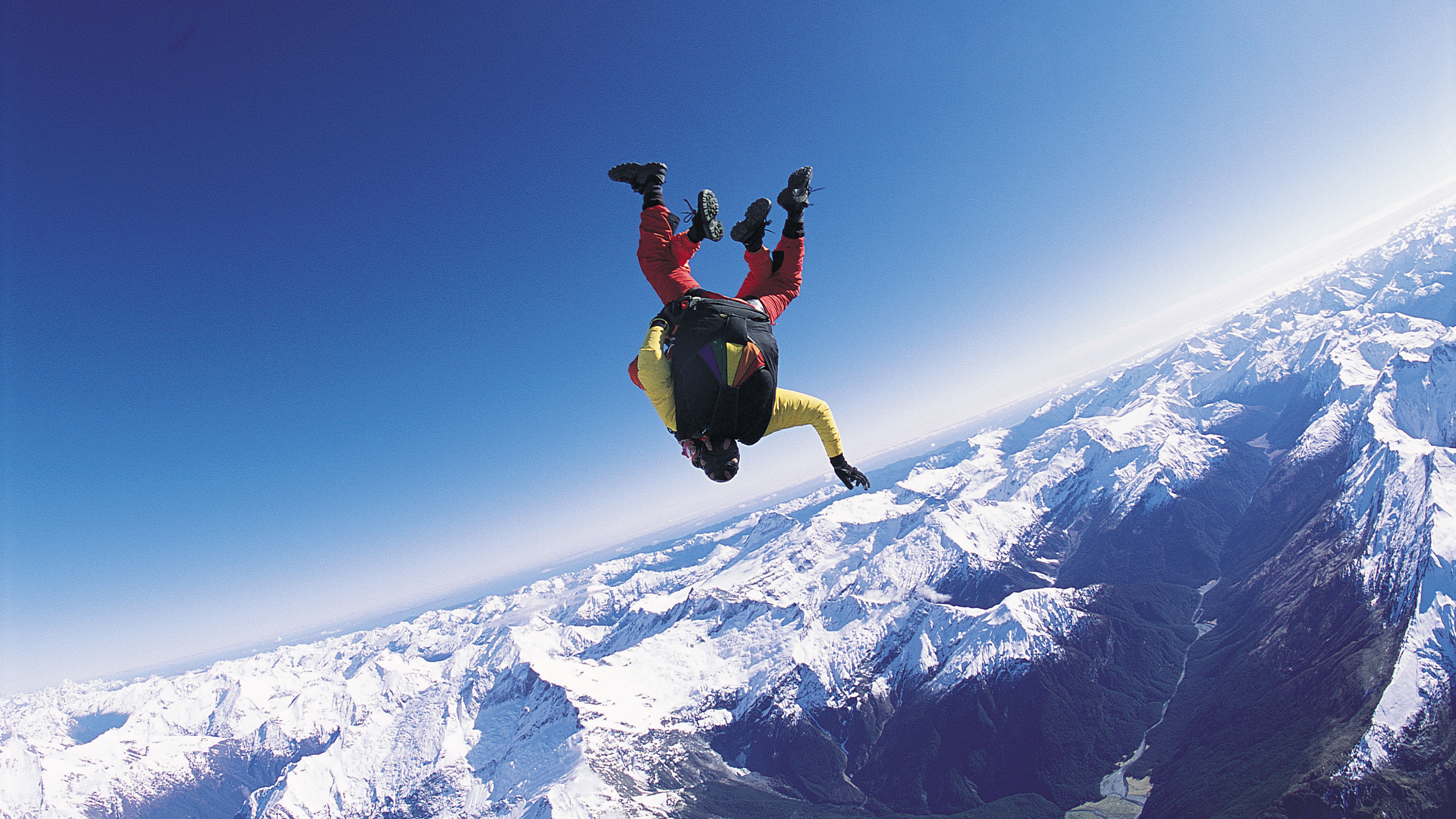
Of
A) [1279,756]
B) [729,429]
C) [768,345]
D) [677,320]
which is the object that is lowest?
[1279,756]

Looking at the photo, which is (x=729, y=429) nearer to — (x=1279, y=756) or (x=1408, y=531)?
(x=1279, y=756)

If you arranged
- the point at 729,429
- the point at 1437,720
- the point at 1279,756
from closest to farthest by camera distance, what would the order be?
1. the point at 729,429
2. the point at 1437,720
3. the point at 1279,756

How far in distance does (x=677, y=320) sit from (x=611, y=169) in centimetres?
223

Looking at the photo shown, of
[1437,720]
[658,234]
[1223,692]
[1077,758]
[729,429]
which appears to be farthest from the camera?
[1077,758]

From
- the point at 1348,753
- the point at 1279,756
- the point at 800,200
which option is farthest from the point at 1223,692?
the point at 800,200

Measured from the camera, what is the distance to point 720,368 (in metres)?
5.48

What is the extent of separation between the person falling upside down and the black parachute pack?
0.4 inches

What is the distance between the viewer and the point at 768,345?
592 centimetres

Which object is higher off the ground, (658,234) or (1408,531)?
(658,234)

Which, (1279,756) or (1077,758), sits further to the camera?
(1077,758)

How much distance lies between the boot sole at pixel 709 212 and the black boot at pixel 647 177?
695 millimetres

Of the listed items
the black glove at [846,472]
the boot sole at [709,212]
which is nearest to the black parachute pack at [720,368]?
the boot sole at [709,212]

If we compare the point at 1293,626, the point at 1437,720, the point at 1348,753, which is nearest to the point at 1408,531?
the point at 1293,626

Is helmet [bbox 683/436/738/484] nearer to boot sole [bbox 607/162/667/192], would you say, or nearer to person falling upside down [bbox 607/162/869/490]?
person falling upside down [bbox 607/162/869/490]
